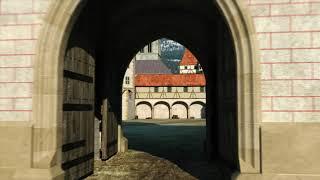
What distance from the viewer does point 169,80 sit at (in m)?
55.1

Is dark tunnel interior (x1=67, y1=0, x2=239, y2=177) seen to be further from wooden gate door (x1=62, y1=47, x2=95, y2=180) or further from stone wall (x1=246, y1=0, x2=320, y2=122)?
stone wall (x1=246, y1=0, x2=320, y2=122)

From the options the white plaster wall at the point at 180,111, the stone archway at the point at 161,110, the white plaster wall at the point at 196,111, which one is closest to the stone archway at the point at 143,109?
the stone archway at the point at 161,110

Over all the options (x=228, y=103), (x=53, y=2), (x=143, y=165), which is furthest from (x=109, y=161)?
(x=53, y=2)

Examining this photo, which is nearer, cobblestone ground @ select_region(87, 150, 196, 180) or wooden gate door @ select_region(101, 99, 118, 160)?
cobblestone ground @ select_region(87, 150, 196, 180)

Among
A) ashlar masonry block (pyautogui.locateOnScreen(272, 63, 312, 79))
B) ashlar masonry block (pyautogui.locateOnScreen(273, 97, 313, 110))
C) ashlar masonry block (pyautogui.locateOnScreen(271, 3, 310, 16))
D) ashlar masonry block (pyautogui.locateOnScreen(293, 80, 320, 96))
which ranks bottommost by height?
ashlar masonry block (pyautogui.locateOnScreen(273, 97, 313, 110))

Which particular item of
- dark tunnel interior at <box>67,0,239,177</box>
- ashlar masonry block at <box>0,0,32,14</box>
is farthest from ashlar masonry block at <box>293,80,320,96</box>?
ashlar masonry block at <box>0,0,32,14</box>

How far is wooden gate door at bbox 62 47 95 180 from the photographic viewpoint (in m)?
7.30

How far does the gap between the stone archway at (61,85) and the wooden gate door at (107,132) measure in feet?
13.7

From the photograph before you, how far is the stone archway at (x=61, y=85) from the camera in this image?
638 centimetres

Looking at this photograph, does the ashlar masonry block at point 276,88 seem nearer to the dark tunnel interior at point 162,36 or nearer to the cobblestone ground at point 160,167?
the dark tunnel interior at point 162,36

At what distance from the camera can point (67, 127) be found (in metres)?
7.36

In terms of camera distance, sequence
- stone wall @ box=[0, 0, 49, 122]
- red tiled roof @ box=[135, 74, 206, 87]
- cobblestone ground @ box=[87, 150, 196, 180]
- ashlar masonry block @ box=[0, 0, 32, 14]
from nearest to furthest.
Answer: stone wall @ box=[0, 0, 49, 122] → ashlar masonry block @ box=[0, 0, 32, 14] → cobblestone ground @ box=[87, 150, 196, 180] → red tiled roof @ box=[135, 74, 206, 87]

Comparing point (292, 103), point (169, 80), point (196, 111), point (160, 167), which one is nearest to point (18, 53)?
point (292, 103)

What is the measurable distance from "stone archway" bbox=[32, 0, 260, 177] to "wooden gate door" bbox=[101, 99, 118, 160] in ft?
13.7
